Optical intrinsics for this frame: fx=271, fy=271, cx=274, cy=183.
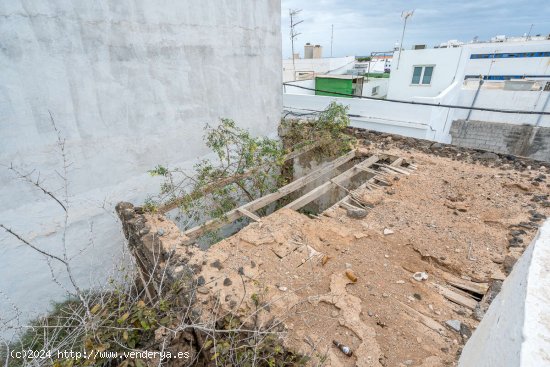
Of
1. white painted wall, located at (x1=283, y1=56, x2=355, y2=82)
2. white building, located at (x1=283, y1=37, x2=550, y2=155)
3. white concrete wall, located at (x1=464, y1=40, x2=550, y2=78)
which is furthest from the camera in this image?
white painted wall, located at (x1=283, y1=56, x2=355, y2=82)

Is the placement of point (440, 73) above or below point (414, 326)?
above

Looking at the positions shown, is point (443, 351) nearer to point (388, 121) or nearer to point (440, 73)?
point (388, 121)

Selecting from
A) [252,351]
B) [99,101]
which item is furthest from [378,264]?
[99,101]

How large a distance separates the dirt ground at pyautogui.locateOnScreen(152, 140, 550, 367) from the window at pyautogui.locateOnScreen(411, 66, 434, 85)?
10.7m

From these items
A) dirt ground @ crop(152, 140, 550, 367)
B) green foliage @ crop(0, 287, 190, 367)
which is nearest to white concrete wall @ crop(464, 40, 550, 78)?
dirt ground @ crop(152, 140, 550, 367)

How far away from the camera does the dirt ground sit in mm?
2463

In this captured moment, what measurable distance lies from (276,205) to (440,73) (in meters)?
11.9

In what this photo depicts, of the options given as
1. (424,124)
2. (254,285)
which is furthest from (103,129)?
(424,124)

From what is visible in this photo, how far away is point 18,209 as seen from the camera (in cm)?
370

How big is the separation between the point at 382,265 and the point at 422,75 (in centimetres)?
1418

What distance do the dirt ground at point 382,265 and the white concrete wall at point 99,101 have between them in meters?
2.35

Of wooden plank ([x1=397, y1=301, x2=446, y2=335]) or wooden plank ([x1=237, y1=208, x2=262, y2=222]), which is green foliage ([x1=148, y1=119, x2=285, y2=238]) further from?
wooden plank ([x1=397, y1=301, x2=446, y2=335])

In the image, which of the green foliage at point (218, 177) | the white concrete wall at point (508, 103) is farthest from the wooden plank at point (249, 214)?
the white concrete wall at point (508, 103)

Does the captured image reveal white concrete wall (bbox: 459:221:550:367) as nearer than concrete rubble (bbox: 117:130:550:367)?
Yes
